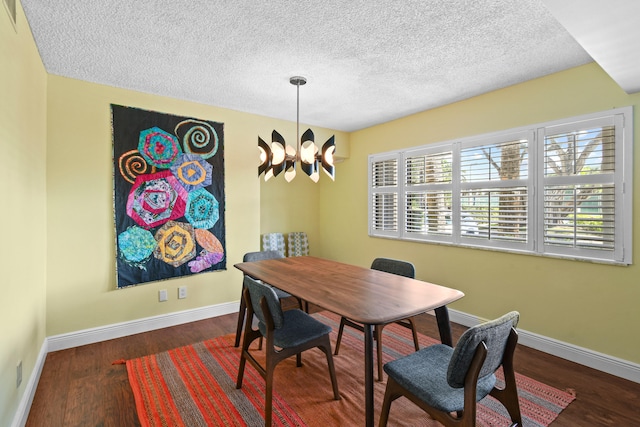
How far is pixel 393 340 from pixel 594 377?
4.94 ft

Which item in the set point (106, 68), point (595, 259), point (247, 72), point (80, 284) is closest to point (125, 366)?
point (80, 284)

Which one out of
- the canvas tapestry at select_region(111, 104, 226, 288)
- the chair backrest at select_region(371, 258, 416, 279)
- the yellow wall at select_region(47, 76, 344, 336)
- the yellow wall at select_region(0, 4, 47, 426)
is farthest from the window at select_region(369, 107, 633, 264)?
the yellow wall at select_region(0, 4, 47, 426)

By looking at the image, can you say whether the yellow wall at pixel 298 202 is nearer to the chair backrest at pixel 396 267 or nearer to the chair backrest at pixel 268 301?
the chair backrest at pixel 396 267

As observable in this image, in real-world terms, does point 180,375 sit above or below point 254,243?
below

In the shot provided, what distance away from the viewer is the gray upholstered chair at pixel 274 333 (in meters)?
1.77

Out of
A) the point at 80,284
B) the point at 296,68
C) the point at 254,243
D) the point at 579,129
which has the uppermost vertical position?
the point at 296,68

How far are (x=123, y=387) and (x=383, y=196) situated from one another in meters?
3.42

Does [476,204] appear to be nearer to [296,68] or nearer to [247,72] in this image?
[296,68]

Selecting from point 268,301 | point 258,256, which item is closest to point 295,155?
point 258,256

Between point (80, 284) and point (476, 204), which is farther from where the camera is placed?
point (476, 204)

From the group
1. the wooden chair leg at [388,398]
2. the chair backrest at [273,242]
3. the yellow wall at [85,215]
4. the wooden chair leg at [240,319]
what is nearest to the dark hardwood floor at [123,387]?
the yellow wall at [85,215]

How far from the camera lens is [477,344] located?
1219 millimetres

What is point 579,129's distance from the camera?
249 cm

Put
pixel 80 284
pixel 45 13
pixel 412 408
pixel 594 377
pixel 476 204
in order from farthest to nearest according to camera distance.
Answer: pixel 476 204 < pixel 80 284 < pixel 594 377 < pixel 412 408 < pixel 45 13
